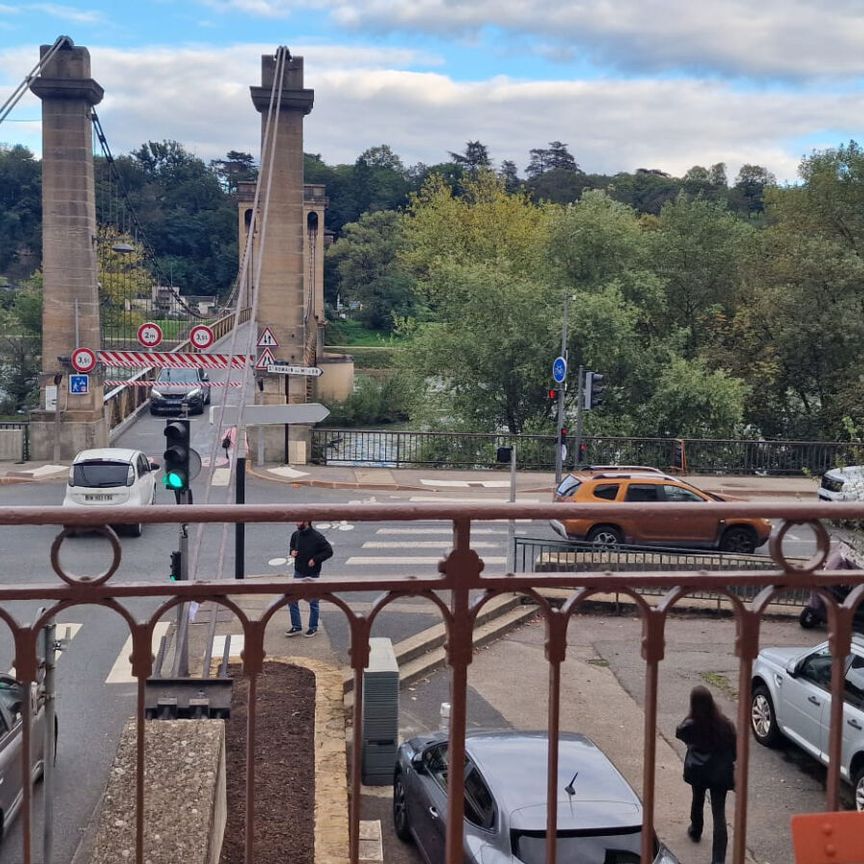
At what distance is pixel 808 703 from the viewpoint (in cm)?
993

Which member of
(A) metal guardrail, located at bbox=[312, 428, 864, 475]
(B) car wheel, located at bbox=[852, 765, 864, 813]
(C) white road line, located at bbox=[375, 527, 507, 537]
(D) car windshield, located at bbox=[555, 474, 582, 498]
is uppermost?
(D) car windshield, located at bbox=[555, 474, 582, 498]

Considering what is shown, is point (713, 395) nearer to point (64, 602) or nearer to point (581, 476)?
point (581, 476)

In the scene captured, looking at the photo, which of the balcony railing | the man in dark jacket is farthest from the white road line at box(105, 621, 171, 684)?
the balcony railing

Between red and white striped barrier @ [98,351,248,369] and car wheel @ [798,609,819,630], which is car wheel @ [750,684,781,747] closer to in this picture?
car wheel @ [798,609,819,630]

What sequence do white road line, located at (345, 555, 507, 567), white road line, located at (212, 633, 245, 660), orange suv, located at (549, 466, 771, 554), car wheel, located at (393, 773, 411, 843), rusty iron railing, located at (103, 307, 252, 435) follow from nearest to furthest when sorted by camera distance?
car wheel, located at (393, 773, 411, 843), white road line, located at (212, 633, 245, 660), white road line, located at (345, 555, 507, 567), orange suv, located at (549, 466, 771, 554), rusty iron railing, located at (103, 307, 252, 435)

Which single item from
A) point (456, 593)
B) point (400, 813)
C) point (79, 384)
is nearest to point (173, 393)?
point (79, 384)

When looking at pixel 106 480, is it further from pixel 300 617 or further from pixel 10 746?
pixel 10 746

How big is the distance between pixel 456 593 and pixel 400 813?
21.3 feet

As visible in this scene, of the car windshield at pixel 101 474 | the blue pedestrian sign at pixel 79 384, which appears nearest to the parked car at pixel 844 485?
the car windshield at pixel 101 474

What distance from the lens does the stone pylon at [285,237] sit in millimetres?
28891

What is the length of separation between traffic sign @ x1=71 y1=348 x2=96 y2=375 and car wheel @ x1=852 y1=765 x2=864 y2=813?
22826 mm

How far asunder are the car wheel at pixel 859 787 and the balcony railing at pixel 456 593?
20.3 ft

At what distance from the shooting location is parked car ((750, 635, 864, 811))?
8938 mm

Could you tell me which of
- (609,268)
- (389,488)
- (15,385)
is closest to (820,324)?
(609,268)
